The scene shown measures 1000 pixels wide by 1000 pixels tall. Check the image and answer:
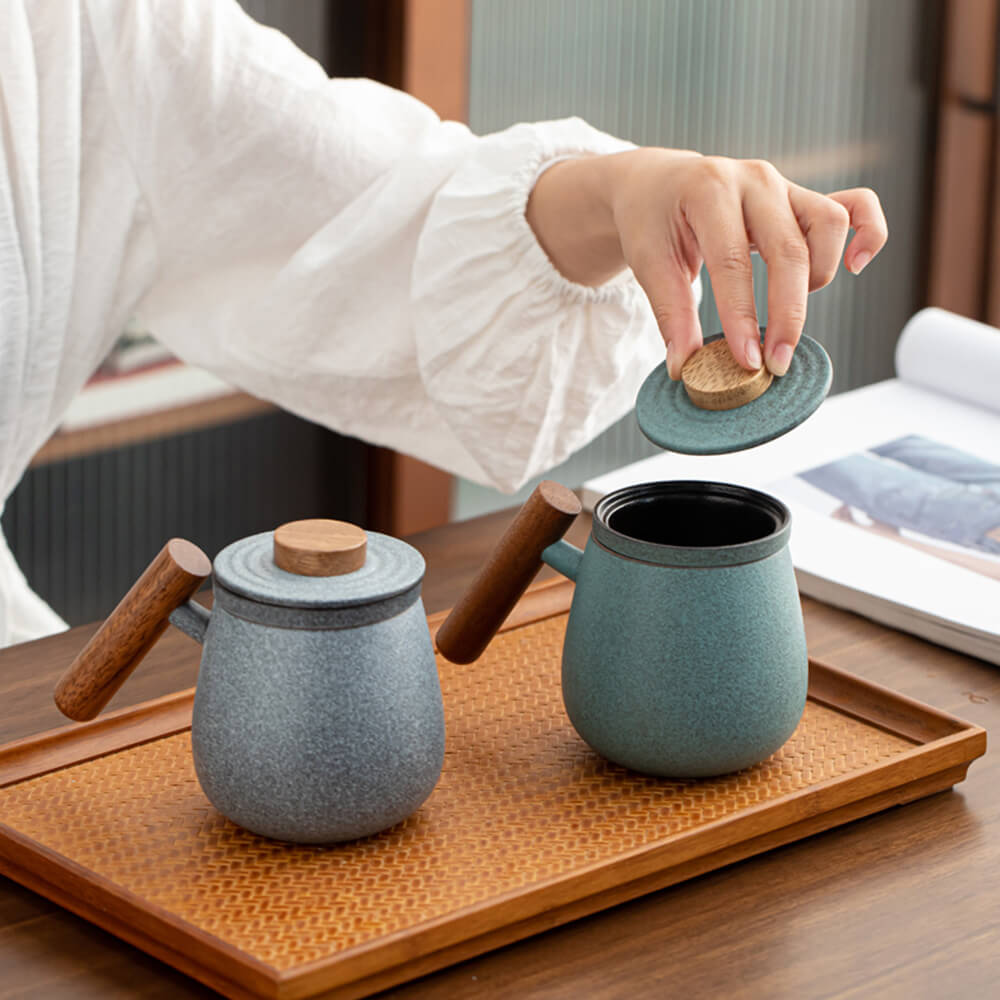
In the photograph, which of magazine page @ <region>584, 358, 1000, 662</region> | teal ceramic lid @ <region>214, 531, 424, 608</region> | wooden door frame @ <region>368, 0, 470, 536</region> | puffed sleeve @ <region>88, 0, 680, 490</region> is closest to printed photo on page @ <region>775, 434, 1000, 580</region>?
magazine page @ <region>584, 358, 1000, 662</region>

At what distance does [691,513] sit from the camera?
57cm

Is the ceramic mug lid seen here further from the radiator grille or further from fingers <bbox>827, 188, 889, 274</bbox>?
the radiator grille

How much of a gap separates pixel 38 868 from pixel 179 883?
0.05m

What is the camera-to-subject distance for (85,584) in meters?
1.47

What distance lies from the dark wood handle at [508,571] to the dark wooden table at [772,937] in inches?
5.5

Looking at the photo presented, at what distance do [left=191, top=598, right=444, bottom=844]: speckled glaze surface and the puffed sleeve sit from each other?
403mm

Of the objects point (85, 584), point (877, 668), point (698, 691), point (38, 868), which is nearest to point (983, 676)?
point (877, 668)

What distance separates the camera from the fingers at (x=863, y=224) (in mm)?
637

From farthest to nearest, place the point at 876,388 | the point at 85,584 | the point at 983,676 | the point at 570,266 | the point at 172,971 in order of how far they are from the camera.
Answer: the point at 85,584 → the point at 876,388 → the point at 570,266 → the point at 983,676 → the point at 172,971

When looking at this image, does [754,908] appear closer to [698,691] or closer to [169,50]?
[698,691]

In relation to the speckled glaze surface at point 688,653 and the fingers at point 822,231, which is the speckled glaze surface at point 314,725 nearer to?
the speckled glaze surface at point 688,653

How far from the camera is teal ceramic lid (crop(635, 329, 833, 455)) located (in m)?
0.50

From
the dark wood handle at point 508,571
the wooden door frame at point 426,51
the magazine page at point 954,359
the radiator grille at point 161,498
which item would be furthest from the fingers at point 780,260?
the radiator grille at point 161,498

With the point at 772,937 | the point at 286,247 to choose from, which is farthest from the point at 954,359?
the point at 772,937
